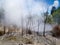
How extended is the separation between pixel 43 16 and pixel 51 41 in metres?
0.72

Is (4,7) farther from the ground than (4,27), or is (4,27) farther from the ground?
(4,7)

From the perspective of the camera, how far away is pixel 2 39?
402 centimetres

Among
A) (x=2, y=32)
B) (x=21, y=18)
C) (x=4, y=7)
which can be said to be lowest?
(x=2, y=32)

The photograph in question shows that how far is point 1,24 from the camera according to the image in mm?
4191

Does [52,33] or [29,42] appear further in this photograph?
[52,33]

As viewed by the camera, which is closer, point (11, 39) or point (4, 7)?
point (11, 39)

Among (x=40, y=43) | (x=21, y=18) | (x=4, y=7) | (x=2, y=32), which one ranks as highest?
(x=4, y=7)

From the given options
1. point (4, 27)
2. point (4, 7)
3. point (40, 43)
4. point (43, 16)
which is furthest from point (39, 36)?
point (4, 7)

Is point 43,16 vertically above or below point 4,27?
above

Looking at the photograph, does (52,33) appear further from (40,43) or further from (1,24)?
(1,24)

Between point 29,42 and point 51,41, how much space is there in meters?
0.57

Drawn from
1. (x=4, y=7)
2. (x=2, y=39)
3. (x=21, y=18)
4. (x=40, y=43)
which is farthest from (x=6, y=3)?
(x=40, y=43)

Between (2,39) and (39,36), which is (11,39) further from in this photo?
(39,36)

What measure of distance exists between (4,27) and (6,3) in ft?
2.31
